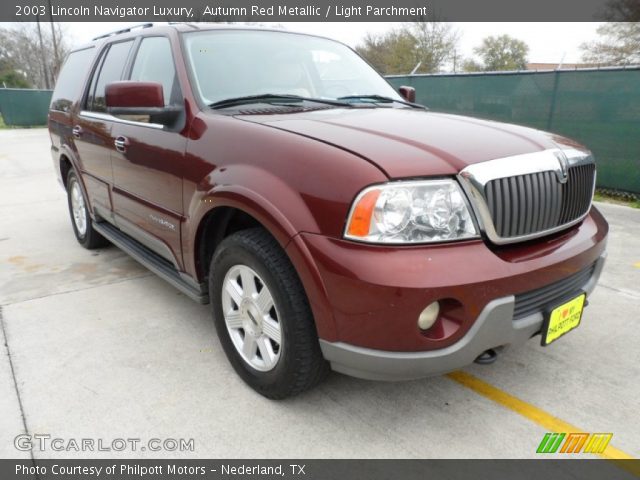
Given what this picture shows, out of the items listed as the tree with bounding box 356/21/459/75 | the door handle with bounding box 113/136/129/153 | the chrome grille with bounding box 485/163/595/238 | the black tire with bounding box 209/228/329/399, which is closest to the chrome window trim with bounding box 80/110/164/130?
the door handle with bounding box 113/136/129/153

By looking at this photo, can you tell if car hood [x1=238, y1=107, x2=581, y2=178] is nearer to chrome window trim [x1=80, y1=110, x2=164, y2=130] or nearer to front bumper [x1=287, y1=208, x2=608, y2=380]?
front bumper [x1=287, y1=208, x2=608, y2=380]

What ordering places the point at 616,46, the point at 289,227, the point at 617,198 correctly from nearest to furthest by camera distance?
the point at 289,227 < the point at 617,198 < the point at 616,46

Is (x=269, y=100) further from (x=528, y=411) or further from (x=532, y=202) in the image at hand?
(x=528, y=411)

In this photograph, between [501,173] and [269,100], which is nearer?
[501,173]

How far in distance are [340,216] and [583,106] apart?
676 cm

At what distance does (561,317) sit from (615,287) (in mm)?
1992

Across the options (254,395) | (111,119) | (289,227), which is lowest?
(254,395)

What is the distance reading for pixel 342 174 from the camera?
6.39 ft

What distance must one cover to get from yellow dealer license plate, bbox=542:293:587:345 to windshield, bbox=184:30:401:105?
5.90ft

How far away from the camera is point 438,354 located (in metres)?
1.92

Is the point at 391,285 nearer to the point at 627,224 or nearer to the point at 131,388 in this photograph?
the point at 131,388

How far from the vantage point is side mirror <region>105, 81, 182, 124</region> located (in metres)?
2.63

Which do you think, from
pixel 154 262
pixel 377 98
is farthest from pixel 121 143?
pixel 377 98

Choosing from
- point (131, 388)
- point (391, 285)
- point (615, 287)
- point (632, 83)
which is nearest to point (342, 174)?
point (391, 285)
